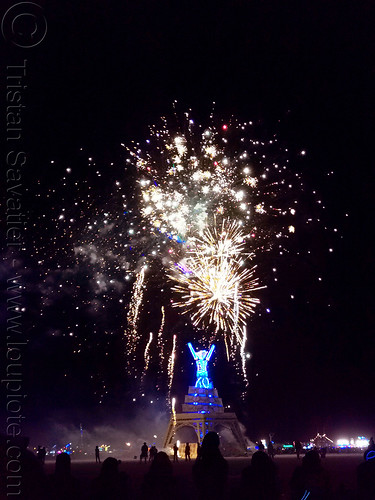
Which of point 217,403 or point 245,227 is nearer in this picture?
point 245,227

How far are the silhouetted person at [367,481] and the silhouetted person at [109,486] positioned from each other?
12.6 feet

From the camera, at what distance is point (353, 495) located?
6.62 metres

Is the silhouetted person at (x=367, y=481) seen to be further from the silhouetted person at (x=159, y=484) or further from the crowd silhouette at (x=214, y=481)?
the silhouetted person at (x=159, y=484)

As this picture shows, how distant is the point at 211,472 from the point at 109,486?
1703 millimetres

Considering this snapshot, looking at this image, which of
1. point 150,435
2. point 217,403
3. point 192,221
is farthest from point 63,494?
point 150,435

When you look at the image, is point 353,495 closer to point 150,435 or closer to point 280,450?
point 280,450

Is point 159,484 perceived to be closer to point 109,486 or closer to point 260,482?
point 109,486

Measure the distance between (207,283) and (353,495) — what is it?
64.0 feet

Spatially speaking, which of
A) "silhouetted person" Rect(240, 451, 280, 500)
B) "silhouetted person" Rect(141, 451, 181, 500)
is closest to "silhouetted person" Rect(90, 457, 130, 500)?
"silhouetted person" Rect(141, 451, 181, 500)

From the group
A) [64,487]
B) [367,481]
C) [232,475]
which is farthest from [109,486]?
[232,475]

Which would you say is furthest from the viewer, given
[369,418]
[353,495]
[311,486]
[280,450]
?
[369,418]

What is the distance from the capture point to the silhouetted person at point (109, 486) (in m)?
6.88

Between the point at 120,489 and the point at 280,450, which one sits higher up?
the point at 120,489

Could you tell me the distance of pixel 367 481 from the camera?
6.55 meters
